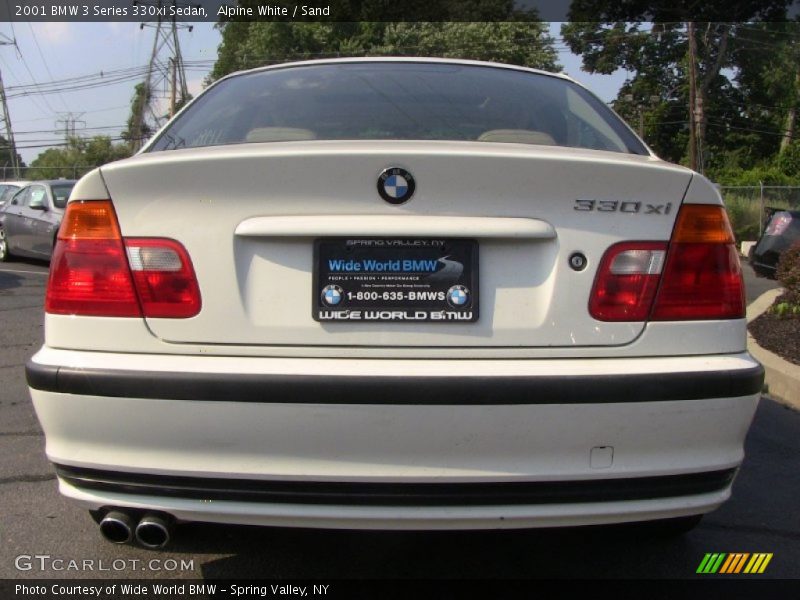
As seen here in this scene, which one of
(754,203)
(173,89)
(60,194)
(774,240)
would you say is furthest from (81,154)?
(774,240)

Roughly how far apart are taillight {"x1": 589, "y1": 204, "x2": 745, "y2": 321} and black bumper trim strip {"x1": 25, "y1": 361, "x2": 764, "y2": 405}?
0.19 meters

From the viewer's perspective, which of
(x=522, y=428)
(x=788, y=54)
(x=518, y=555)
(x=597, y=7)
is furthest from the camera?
(x=597, y=7)

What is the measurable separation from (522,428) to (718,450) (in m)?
0.56

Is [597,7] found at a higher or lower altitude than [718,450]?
higher

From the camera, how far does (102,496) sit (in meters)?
2.13

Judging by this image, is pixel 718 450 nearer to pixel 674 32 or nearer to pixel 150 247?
pixel 150 247

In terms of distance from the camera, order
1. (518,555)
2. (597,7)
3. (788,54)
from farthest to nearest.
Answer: (597,7) < (788,54) < (518,555)

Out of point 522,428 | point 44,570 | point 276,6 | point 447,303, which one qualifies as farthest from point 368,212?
point 276,6

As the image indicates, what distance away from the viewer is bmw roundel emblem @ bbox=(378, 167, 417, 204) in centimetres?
206

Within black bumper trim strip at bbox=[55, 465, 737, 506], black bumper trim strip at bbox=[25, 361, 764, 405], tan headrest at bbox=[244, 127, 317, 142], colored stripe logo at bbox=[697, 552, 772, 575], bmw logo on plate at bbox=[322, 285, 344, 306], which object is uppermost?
tan headrest at bbox=[244, 127, 317, 142]

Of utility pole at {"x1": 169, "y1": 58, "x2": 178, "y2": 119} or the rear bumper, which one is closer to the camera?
the rear bumper

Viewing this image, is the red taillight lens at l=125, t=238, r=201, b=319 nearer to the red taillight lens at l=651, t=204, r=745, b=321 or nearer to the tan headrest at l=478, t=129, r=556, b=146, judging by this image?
the tan headrest at l=478, t=129, r=556, b=146

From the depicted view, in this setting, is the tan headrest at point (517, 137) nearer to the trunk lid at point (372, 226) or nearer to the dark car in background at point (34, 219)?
the trunk lid at point (372, 226)

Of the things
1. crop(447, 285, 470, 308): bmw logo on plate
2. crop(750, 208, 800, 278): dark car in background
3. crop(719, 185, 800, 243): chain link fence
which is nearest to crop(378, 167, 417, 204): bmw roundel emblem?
crop(447, 285, 470, 308): bmw logo on plate
